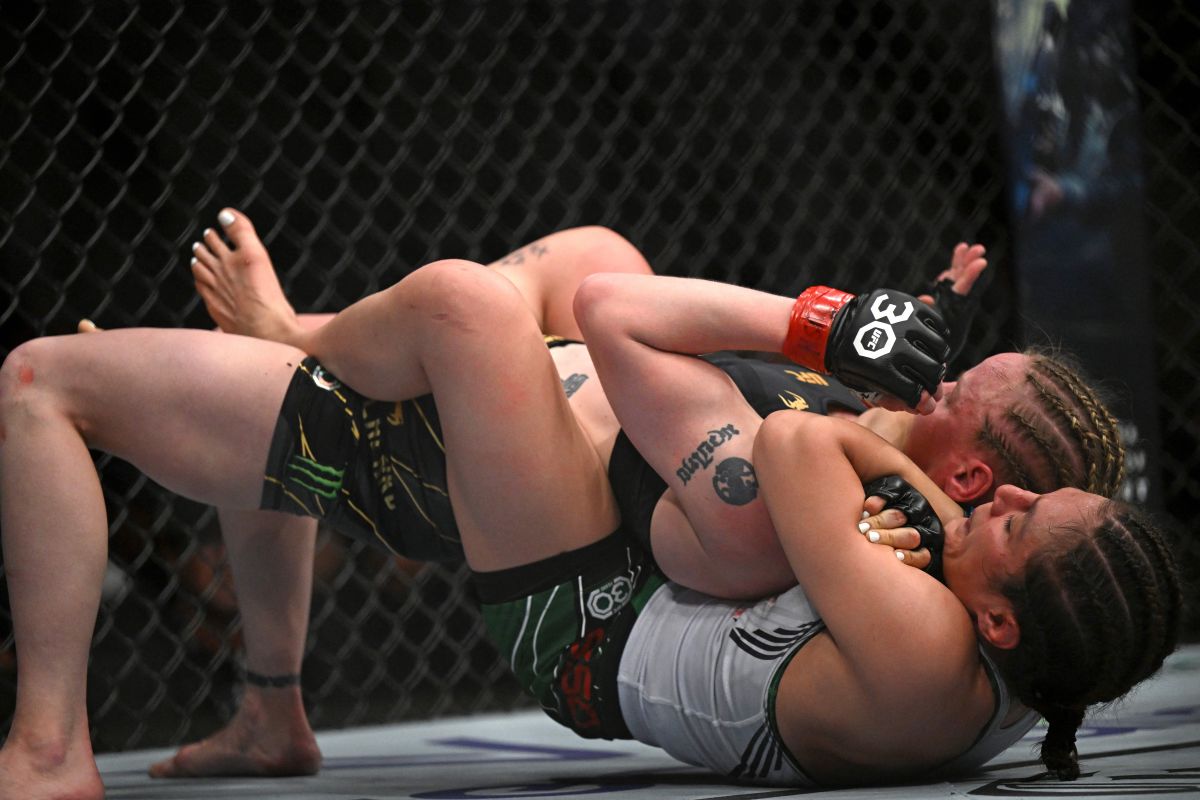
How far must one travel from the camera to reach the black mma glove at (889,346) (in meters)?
1.03

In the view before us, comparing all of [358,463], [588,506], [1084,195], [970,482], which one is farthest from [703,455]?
[1084,195]

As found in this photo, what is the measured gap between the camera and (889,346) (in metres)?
1.04

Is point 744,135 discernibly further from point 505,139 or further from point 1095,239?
point 1095,239

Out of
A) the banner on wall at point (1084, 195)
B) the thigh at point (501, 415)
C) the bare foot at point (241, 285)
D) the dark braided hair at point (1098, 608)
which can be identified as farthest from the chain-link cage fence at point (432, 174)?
the dark braided hair at point (1098, 608)

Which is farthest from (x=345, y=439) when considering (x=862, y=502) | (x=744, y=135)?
(x=744, y=135)

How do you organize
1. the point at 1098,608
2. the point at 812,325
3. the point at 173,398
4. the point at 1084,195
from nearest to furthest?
the point at 1098,608
the point at 812,325
the point at 173,398
the point at 1084,195

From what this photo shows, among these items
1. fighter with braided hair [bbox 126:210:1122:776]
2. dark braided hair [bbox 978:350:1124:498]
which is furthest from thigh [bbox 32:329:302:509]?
dark braided hair [bbox 978:350:1124:498]

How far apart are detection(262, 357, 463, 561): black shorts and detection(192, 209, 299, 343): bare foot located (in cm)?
14

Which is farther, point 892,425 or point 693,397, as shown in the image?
point 892,425

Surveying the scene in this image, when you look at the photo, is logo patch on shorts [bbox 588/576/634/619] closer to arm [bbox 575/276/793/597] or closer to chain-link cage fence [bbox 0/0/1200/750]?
arm [bbox 575/276/793/597]

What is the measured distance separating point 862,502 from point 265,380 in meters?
0.58

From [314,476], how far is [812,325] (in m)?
0.51

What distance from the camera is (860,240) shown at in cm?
290

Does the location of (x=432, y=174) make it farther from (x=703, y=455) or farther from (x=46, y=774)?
(x=46, y=774)
